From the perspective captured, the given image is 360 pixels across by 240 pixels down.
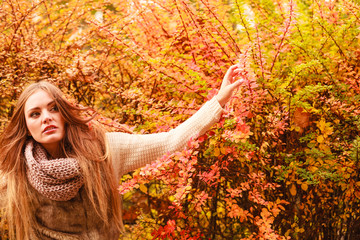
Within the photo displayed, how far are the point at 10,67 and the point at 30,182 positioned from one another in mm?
1503

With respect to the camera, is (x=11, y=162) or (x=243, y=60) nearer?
(x=243, y=60)

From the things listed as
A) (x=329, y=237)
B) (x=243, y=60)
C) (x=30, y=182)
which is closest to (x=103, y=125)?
(x=30, y=182)

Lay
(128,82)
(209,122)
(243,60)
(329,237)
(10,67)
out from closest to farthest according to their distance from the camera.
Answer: (243,60)
(209,122)
(329,237)
(10,67)
(128,82)

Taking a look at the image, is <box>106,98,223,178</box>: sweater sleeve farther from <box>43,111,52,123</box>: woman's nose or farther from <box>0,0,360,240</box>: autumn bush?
<box>43,111,52,123</box>: woman's nose

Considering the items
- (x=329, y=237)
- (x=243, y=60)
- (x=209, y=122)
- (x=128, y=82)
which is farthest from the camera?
(x=128, y=82)

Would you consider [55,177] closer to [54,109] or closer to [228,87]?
[54,109]

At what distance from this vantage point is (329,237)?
2482mm

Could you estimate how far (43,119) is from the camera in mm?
1942

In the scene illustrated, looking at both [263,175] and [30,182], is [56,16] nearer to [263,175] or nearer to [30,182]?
[30,182]

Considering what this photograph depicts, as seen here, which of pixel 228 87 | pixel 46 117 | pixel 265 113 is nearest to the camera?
pixel 228 87

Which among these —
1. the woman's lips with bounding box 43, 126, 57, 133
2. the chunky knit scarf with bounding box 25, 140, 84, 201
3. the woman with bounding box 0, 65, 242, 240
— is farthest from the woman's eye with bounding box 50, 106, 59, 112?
the chunky knit scarf with bounding box 25, 140, 84, 201

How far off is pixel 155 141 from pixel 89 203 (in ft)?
1.75

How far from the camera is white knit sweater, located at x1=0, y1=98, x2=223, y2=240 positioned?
195 centimetres

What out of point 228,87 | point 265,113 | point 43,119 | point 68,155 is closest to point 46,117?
point 43,119
